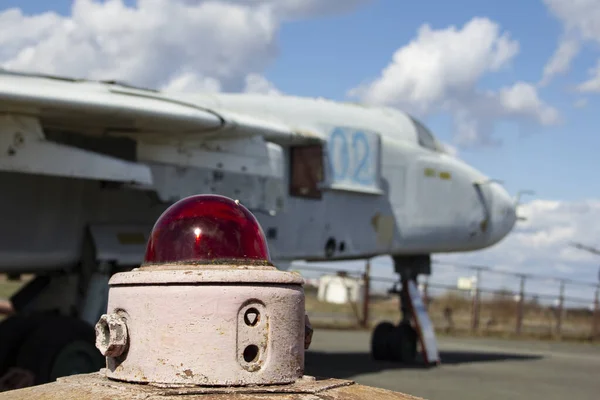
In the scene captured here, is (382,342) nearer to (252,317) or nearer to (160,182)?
(160,182)

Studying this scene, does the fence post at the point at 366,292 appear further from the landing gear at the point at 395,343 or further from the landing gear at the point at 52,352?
the landing gear at the point at 52,352

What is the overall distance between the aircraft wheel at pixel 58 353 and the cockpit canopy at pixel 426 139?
20.6ft

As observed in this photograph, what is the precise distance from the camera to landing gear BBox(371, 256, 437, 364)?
12.6 meters

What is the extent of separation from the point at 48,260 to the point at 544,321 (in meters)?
30.5

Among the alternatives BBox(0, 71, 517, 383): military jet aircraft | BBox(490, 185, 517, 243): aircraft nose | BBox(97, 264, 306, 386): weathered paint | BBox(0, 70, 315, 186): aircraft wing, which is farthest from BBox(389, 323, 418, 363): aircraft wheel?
BBox(97, 264, 306, 386): weathered paint

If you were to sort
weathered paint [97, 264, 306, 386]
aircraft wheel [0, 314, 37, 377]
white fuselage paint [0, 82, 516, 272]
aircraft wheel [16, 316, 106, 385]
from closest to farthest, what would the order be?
1. weathered paint [97, 264, 306, 386]
2. aircraft wheel [16, 316, 106, 385]
3. aircraft wheel [0, 314, 37, 377]
4. white fuselage paint [0, 82, 516, 272]

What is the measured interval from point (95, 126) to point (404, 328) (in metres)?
6.43

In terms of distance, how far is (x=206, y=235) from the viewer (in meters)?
2.56

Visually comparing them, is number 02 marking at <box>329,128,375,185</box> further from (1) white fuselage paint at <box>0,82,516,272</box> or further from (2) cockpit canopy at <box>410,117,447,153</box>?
(2) cockpit canopy at <box>410,117,447,153</box>

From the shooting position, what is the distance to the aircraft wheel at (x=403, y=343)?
41.2 ft

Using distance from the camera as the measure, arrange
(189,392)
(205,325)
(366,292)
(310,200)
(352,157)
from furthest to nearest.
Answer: (366,292), (352,157), (310,200), (205,325), (189,392)

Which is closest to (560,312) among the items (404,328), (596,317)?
Answer: (596,317)

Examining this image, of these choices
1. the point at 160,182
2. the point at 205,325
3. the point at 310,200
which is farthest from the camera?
the point at 310,200

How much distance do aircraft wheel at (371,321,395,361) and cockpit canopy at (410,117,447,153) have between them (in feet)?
9.16
